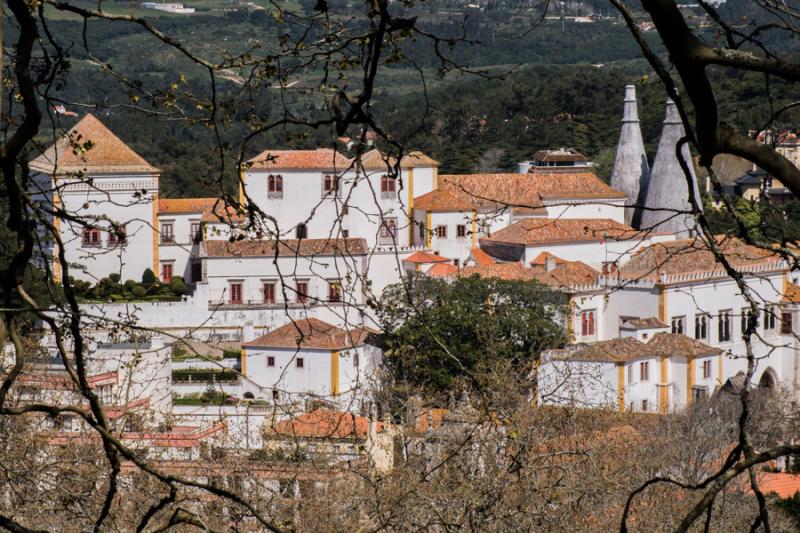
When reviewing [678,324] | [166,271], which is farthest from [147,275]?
[678,324]

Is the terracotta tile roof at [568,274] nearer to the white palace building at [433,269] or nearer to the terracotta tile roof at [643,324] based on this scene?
the white palace building at [433,269]

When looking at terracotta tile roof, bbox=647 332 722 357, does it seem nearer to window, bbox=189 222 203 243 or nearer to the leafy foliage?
the leafy foliage

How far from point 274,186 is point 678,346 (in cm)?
1256

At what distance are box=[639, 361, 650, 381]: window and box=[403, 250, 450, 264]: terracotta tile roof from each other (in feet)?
25.6

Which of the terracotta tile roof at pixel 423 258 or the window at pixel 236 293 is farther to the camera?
the terracotta tile roof at pixel 423 258

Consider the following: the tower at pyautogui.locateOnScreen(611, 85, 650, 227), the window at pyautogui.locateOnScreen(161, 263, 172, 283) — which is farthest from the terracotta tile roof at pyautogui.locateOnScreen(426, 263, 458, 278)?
the tower at pyautogui.locateOnScreen(611, 85, 650, 227)

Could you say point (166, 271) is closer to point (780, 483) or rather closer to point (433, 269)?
point (433, 269)

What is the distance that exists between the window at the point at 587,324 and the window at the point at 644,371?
2874 millimetres

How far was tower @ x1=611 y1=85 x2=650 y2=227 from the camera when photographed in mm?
47406

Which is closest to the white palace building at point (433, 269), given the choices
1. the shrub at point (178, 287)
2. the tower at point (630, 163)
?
the shrub at point (178, 287)

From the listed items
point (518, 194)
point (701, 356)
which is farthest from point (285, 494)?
point (518, 194)

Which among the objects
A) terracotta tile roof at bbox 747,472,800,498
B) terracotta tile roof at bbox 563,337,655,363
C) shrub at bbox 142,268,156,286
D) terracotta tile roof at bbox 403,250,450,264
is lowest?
terracotta tile roof at bbox 747,472,800,498

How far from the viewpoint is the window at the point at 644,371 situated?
33.5 m

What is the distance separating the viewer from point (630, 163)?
48.0 metres
